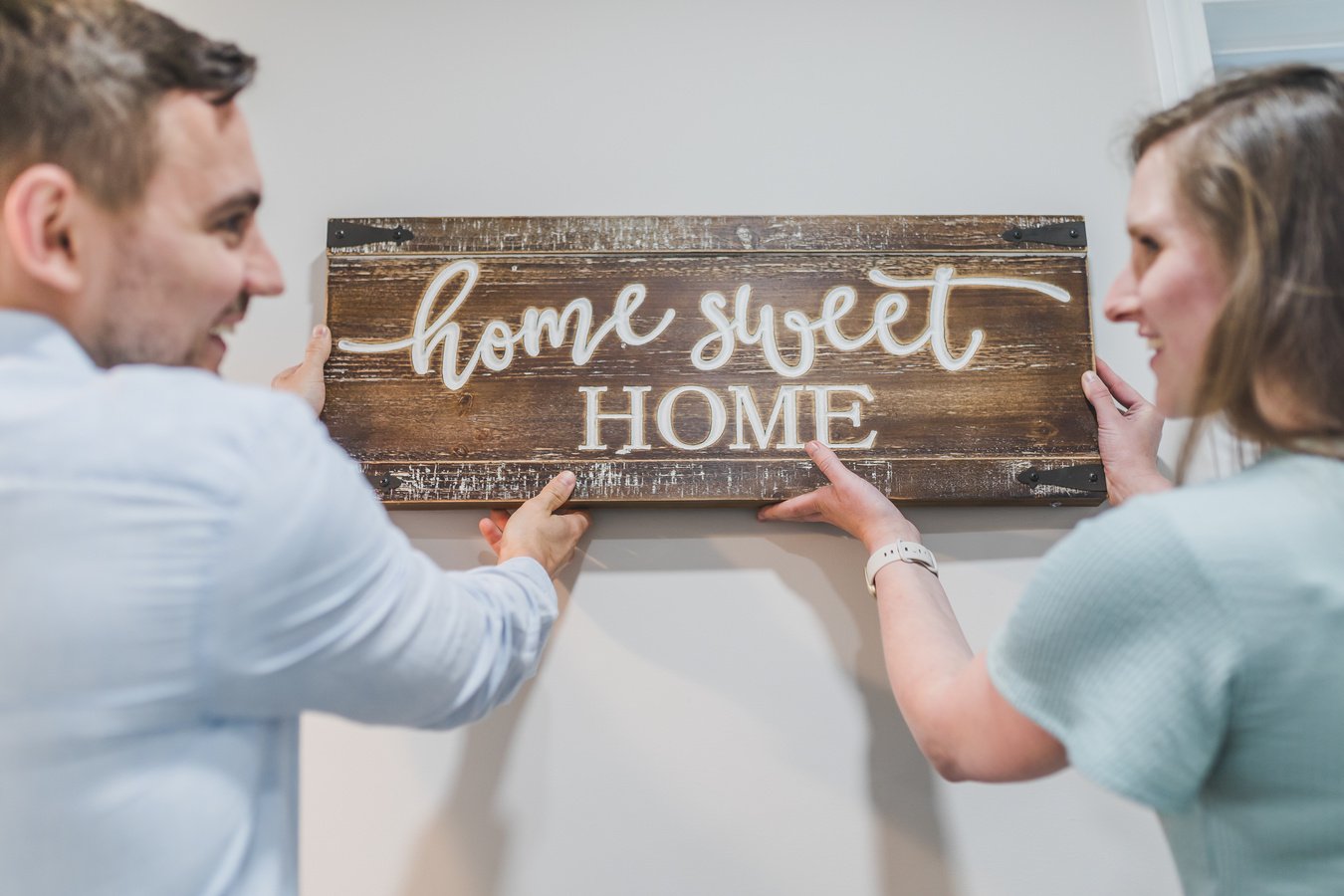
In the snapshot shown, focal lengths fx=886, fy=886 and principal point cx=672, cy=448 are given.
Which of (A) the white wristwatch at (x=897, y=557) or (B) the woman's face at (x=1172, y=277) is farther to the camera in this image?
(A) the white wristwatch at (x=897, y=557)

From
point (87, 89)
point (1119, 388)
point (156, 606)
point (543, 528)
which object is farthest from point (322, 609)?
point (1119, 388)

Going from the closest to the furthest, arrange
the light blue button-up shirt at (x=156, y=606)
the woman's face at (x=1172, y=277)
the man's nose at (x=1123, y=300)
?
the light blue button-up shirt at (x=156, y=606)
the woman's face at (x=1172, y=277)
the man's nose at (x=1123, y=300)

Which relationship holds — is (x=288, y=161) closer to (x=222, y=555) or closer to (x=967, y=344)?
(x=222, y=555)

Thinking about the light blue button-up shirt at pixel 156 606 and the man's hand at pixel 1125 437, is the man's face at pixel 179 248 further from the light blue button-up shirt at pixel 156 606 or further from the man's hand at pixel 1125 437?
the man's hand at pixel 1125 437

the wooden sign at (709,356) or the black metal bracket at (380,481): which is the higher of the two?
the wooden sign at (709,356)

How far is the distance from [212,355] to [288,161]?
2.16ft

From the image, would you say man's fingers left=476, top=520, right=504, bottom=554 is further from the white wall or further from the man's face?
the man's face

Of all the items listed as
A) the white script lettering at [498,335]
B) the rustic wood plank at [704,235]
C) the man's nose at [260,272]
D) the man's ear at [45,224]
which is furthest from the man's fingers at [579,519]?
the man's ear at [45,224]

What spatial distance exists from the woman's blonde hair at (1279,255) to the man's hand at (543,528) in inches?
29.2

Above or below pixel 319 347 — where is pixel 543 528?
below

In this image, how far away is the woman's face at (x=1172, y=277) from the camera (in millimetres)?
698

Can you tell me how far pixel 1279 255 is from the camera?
64cm

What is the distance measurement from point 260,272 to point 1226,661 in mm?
807

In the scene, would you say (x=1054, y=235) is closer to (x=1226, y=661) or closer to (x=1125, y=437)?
(x=1125, y=437)
